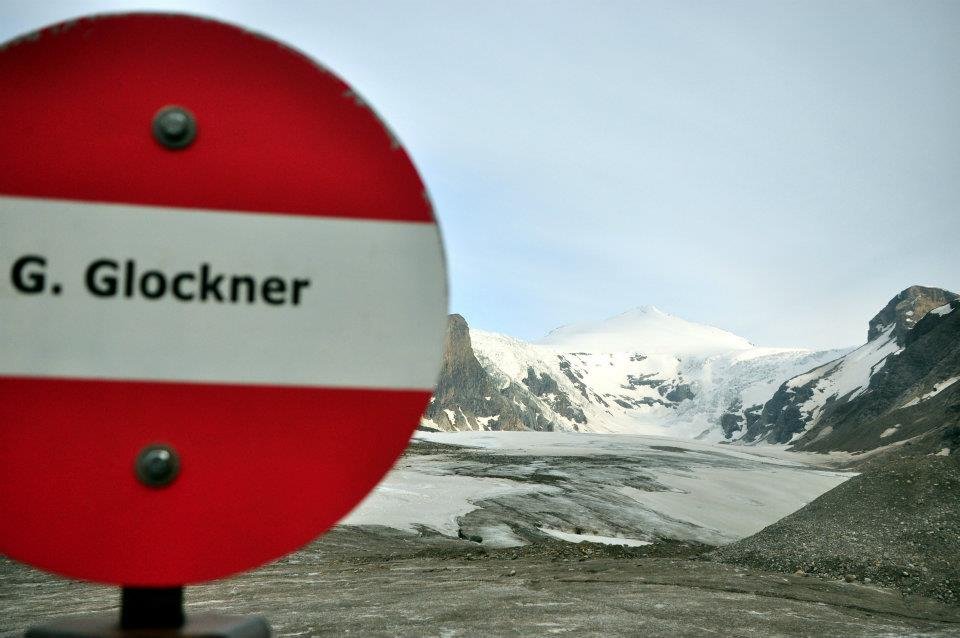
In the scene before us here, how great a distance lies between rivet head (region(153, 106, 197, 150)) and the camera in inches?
53.9

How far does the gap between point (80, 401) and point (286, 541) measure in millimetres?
418

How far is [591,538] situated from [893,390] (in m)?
79.7

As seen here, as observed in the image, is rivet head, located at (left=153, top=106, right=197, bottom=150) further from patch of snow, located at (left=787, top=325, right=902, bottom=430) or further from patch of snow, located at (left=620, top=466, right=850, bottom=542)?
patch of snow, located at (left=787, top=325, right=902, bottom=430)

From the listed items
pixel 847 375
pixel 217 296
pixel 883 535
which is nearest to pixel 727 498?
pixel 883 535

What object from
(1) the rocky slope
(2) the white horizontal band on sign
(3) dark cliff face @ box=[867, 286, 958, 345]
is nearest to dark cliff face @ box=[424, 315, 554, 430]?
(1) the rocky slope

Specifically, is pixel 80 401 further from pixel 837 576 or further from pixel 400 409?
pixel 837 576

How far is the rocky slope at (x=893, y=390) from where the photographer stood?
216ft

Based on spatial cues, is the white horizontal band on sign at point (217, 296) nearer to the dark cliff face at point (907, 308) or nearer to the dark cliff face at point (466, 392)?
the dark cliff face at point (466, 392)

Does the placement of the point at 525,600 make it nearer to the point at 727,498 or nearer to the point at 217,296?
the point at 217,296

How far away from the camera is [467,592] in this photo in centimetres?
500

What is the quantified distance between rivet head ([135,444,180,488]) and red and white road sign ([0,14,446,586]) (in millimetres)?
12

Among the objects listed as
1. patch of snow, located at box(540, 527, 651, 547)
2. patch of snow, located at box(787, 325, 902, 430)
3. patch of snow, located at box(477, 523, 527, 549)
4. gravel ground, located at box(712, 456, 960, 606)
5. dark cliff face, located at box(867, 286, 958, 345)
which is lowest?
patch of snow, located at box(540, 527, 651, 547)

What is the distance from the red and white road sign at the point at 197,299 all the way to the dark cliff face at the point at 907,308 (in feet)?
423

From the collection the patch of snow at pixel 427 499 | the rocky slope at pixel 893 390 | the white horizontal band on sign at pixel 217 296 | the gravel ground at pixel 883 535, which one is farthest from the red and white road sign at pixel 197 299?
the rocky slope at pixel 893 390
